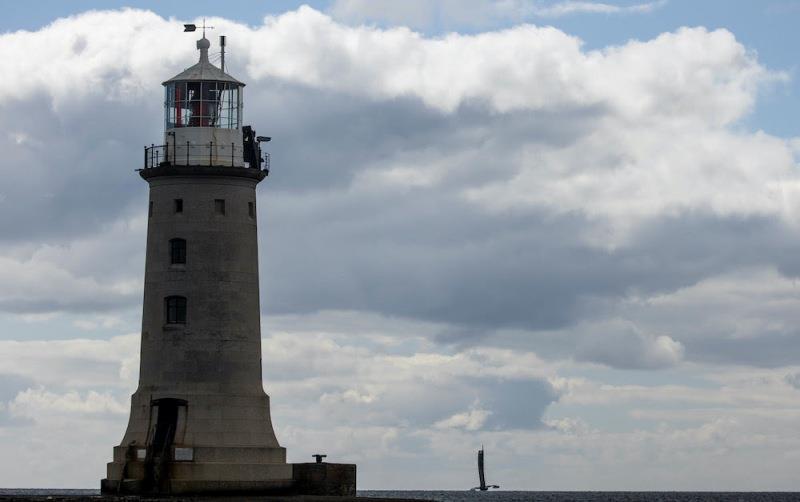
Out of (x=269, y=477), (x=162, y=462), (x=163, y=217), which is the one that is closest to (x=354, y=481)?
(x=269, y=477)

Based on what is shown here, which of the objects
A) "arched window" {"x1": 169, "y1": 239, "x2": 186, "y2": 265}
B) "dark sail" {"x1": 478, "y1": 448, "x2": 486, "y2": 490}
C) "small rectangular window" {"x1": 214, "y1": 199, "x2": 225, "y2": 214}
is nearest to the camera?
"arched window" {"x1": 169, "y1": 239, "x2": 186, "y2": 265}

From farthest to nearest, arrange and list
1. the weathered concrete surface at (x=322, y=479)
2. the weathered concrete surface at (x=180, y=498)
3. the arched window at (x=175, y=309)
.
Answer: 1. the weathered concrete surface at (x=322, y=479)
2. the arched window at (x=175, y=309)
3. the weathered concrete surface at (x=180, y=498)

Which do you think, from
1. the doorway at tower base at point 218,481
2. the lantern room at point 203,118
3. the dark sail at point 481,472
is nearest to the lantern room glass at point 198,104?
the lantern room at point 203,118

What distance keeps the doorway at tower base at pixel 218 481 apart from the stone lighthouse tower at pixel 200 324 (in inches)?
1.7

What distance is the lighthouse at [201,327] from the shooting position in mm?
54141

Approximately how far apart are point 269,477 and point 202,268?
7590mm

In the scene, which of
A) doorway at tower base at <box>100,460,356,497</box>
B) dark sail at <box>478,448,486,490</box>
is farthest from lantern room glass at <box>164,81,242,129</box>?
dark sail at <box>478,448,486,490</box>

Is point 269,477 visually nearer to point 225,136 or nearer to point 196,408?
point 196,408

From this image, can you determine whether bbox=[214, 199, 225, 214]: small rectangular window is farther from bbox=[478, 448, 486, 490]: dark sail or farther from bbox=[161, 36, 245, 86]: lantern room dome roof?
bbox=[478, 448, 486, 490]: dark sail

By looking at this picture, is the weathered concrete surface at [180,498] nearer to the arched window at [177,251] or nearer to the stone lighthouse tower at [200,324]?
the stone lighthouse tower at [200,324]

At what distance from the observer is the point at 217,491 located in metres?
53.6

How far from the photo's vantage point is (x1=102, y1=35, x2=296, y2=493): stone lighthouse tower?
54.1 metres

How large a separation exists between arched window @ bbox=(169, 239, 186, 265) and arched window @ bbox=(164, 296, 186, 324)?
51.1 inches

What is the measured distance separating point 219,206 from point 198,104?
4.05 metres
